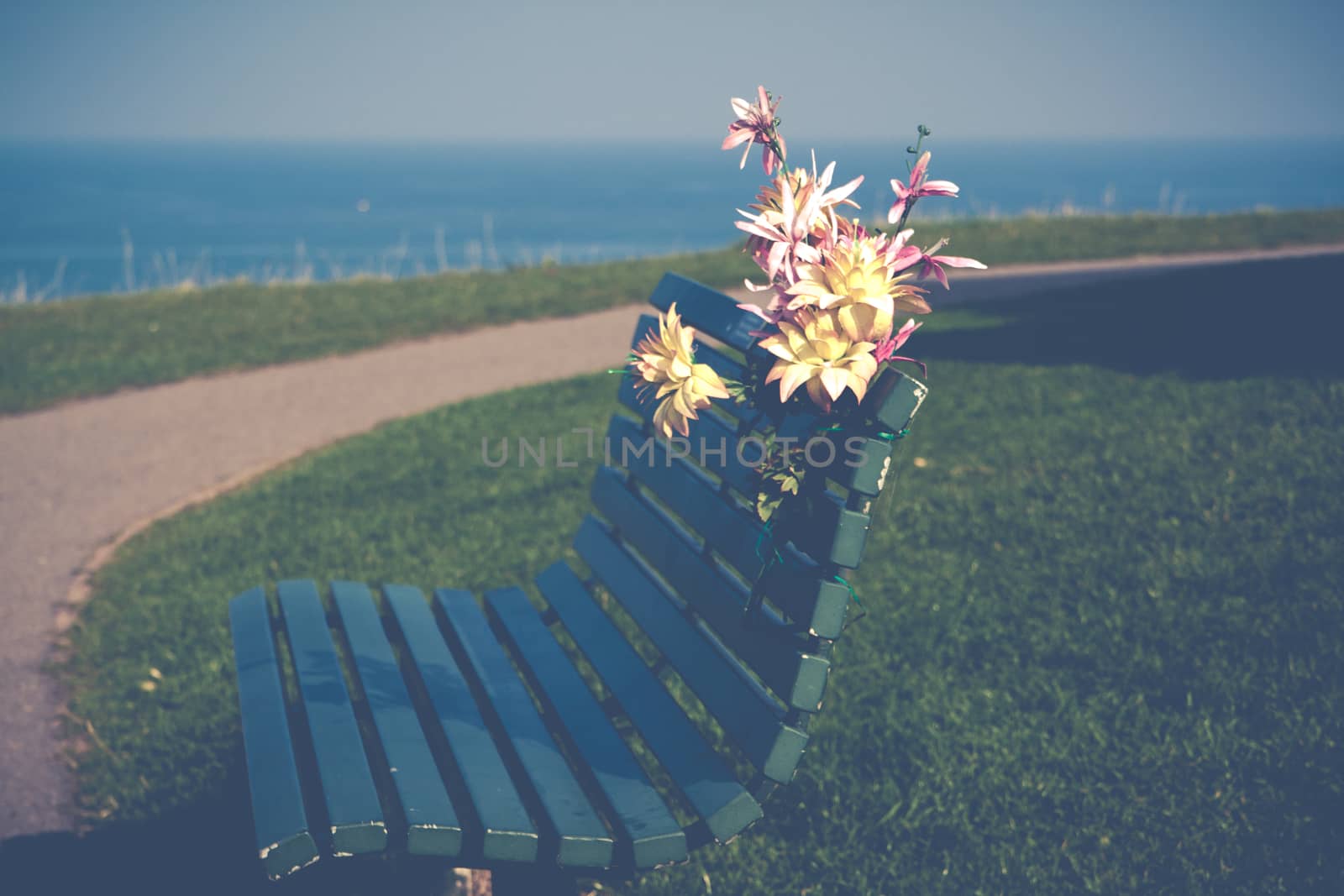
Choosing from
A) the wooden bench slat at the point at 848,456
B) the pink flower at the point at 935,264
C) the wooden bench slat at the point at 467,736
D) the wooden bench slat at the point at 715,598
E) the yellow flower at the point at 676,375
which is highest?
the pink flower at the point at 935,264

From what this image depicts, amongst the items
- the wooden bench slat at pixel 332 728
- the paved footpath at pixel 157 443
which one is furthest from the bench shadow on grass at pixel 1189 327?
the wooden bench slat at pixel 332 728

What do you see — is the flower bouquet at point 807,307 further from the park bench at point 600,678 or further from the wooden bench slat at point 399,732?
the wooden bench slat at point 399,732

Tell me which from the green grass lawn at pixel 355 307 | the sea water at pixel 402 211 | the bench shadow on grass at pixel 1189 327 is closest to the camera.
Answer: the bench shadow on grass at pixel 1189 327

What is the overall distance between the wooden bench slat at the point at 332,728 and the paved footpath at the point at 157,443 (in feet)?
3.80

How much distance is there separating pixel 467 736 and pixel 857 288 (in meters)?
1.34

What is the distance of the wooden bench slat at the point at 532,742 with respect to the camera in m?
2.02

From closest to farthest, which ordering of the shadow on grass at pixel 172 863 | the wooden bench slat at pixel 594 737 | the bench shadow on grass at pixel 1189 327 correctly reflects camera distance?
the wooden bench slat at pixel 594 737, the shadow on grass at pixel 172 863, the bench shadow on grass at pixel 1189 327

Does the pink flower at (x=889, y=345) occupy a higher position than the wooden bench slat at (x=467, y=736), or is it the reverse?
the pink flower at (x=889, y=345)

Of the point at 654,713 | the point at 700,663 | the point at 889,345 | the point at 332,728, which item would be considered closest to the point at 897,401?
the point at 889,345

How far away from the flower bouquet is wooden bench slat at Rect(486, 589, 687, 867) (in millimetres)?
644

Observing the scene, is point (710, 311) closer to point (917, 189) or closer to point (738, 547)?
point (738, 547)

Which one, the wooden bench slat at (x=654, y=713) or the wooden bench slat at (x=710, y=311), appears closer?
the wooden bench slat at (x=654, y=713)

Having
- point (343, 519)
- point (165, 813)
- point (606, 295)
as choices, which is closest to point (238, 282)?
point (606, 295)

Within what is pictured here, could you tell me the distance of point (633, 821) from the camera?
2.10 metres
